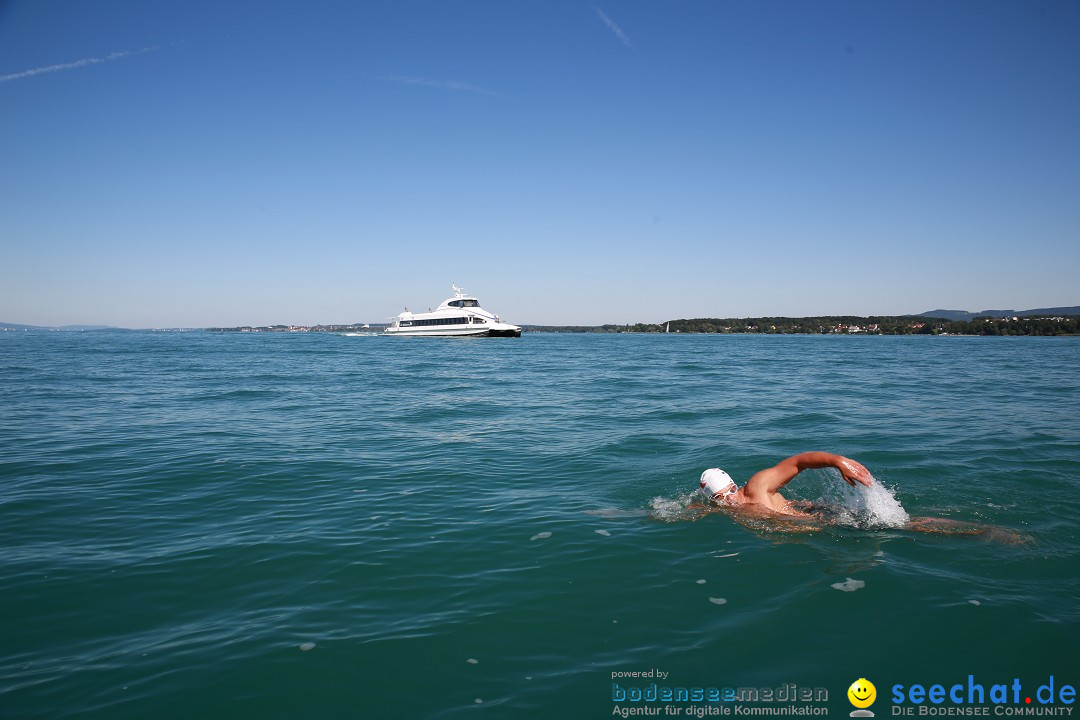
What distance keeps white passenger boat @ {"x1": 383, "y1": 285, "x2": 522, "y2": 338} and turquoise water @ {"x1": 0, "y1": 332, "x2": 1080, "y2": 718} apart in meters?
75.9

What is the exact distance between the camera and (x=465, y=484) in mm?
9570

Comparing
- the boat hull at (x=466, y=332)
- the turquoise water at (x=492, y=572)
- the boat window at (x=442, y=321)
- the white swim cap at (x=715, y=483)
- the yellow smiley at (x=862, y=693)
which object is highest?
the boat window at (x=442, y=321)

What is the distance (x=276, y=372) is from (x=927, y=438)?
3154 cm

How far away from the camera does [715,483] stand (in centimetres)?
773

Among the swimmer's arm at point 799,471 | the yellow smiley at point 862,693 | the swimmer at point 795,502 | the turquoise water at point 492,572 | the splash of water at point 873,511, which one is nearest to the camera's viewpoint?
the yellow smiley at point 862,693

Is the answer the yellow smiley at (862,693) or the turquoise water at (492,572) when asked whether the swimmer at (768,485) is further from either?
the yellow smiley at (862,693)

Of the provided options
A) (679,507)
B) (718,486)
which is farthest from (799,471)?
(679,507)

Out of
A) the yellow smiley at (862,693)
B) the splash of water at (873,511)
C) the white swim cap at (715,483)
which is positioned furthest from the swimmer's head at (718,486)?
the yellow smiley at (862,693)

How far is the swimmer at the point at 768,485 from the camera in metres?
6.68

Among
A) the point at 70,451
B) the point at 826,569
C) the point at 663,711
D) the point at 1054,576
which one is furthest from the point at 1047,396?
the point at 70,451

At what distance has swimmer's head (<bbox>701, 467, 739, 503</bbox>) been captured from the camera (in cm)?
764

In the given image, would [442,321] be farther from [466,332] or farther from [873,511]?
[873,511]

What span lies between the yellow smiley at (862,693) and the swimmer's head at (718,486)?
3.55 metres

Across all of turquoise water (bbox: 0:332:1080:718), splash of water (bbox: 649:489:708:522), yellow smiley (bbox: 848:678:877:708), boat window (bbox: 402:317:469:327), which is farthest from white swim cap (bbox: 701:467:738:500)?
boat window (bbox: 402:317:469:327)
